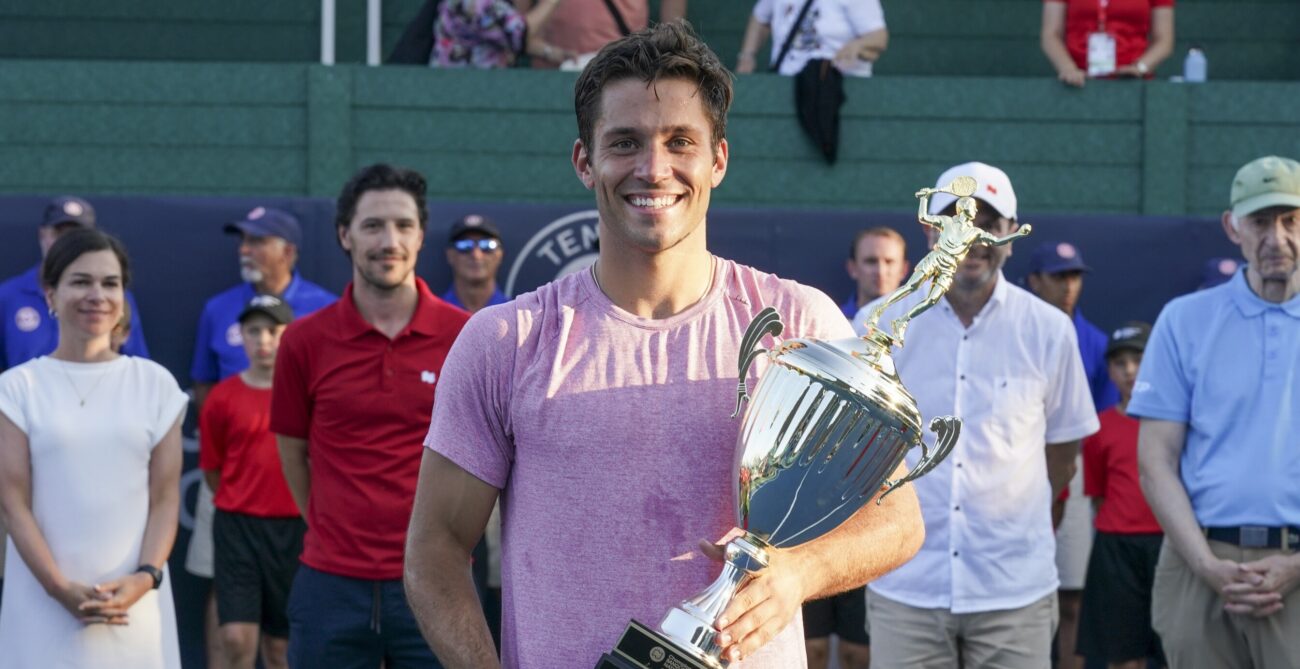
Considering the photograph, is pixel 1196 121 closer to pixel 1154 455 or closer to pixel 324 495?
pixel 1154 455

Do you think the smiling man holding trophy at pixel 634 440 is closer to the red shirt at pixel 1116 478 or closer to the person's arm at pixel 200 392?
the red shirt at pixel 1116 478

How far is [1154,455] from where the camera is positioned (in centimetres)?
490

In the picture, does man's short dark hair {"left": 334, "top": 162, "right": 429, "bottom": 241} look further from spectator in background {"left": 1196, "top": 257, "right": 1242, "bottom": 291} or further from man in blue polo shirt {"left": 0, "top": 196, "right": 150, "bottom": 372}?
spectator in background {"left": 1196, "top": 257, "right": 1242, "bottom": 291}

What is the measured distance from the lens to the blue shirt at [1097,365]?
7.26 metres

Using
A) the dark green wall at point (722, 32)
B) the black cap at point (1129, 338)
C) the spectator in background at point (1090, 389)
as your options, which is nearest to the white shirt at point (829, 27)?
the dark green wall at point (722, 32)

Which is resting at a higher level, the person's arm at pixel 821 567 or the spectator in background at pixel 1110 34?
the spectator in background at pixel 1110 34

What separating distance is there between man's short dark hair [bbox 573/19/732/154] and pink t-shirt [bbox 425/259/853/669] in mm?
280

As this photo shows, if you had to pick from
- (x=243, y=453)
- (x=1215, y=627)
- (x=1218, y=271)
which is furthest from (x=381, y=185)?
(x=1218, y=271)

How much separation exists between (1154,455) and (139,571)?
3065 millimetres

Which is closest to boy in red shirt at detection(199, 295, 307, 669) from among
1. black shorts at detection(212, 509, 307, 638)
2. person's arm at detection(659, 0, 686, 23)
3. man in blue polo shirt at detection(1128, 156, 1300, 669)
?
black shorts at detection(212, 509, 307, 638)

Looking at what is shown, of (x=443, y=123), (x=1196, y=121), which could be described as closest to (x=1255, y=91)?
(x=1196, y=121)

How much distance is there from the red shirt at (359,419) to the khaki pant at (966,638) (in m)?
1.47

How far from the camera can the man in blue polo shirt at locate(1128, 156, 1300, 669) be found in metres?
4.66

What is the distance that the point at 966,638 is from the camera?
16.6 feet
